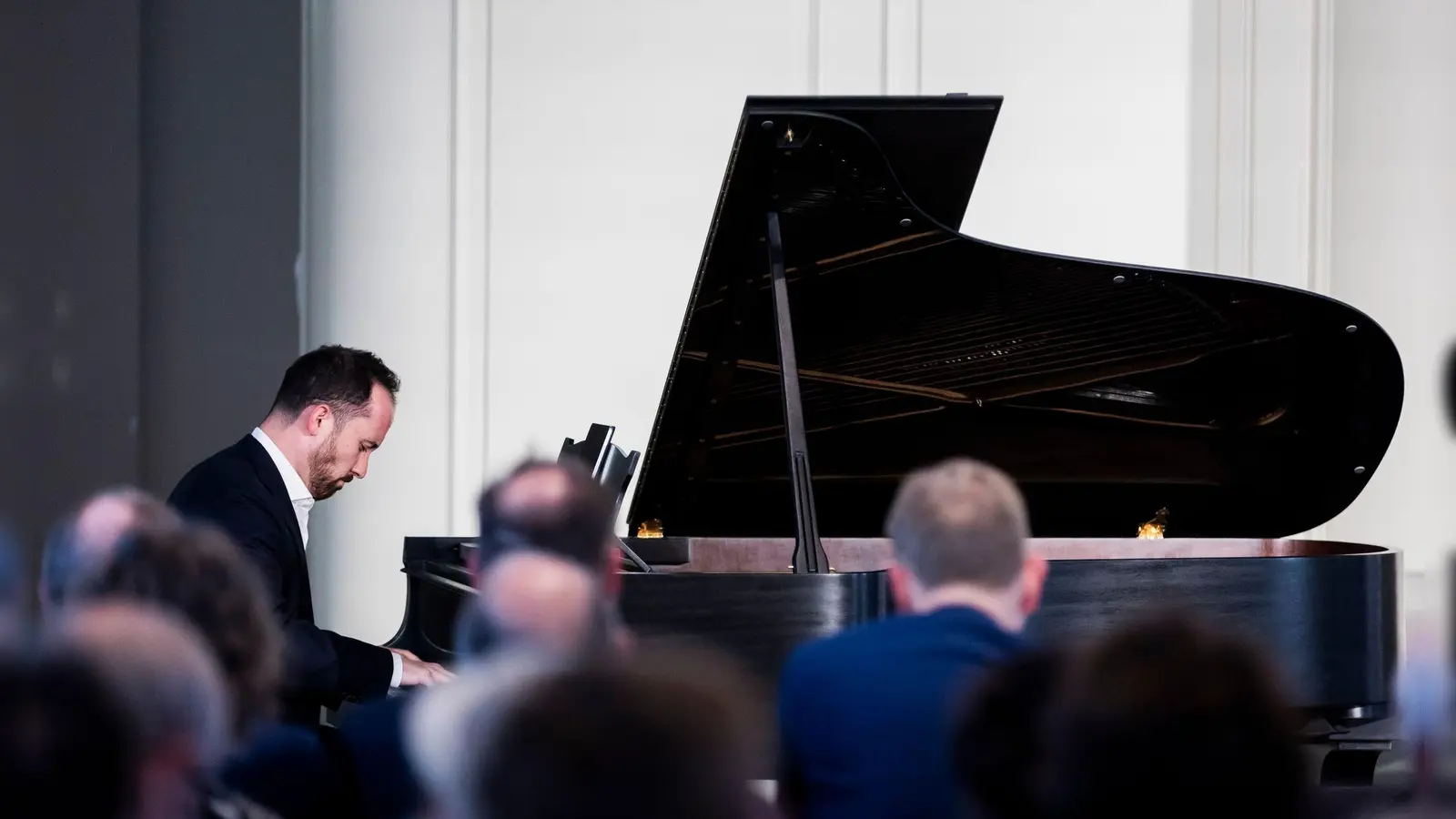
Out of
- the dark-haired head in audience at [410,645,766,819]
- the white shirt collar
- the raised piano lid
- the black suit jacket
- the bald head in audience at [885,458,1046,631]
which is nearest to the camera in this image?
the dark-haired head in audience at [410,645,766,819]

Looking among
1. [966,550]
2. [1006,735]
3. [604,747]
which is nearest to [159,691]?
[604,747]

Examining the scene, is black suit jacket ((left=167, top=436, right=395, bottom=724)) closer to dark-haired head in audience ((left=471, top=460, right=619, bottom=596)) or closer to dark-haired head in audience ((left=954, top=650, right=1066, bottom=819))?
dark-haired head in audience ((left=471, top=460, right=619, bottom=596))

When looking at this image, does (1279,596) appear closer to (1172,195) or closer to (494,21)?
(1172,195)

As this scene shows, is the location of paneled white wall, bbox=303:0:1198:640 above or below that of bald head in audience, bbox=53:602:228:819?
above

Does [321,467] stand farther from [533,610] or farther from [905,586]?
[533,610]

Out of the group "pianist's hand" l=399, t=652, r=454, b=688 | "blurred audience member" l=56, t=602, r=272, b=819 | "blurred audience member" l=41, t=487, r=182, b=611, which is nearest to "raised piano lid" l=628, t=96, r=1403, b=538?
"pianist's hand" l=399, t=652, r=454, b=688

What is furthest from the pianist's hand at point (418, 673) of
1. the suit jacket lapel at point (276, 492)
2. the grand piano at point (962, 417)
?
the suit jacket lapel at point (276, 492)

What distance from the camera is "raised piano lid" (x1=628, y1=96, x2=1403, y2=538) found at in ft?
11.3

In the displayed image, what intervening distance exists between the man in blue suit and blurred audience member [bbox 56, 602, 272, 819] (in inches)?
35.5

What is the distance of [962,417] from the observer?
4.25 meters

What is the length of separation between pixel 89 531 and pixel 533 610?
0.77 m

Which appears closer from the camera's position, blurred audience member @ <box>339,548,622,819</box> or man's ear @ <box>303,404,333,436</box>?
blurred audience member @ <box>339,548,622,819</box>

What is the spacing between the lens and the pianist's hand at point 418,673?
10.9 feet

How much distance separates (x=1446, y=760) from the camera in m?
1.07
